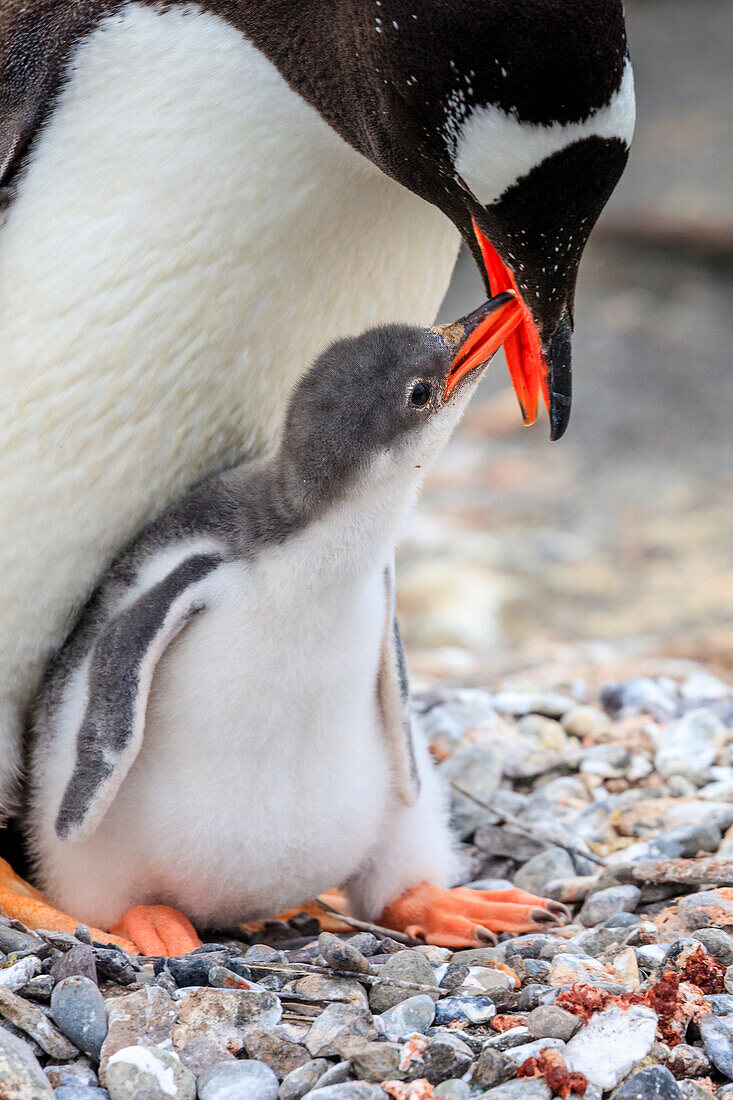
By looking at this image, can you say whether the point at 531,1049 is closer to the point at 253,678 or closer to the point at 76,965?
the point at 76,965

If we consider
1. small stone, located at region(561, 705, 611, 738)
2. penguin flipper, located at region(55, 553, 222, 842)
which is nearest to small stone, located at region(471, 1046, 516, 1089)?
penguin flipper, located at region(55, 553, 222, 842)

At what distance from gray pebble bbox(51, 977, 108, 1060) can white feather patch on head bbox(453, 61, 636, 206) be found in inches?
48.9

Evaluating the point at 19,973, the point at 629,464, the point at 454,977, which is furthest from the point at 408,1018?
the point at 629,464

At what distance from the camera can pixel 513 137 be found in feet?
6.40

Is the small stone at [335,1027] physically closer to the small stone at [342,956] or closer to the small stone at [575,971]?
the small stone at [342,956]

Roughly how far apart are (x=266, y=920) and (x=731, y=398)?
19.2 feet

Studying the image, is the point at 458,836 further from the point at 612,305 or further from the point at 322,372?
the point at 612,305

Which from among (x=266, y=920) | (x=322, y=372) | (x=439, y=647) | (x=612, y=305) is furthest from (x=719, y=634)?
(x=612, y=305)

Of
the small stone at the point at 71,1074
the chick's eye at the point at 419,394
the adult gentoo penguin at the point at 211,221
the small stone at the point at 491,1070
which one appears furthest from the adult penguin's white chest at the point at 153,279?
the small stone at the point at 491,1070

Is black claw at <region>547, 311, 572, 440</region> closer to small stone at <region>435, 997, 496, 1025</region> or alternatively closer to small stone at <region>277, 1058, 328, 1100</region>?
small stone at <region>435, 997, 496, 1025</region>

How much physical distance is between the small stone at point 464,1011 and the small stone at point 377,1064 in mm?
183

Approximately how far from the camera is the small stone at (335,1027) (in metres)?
1.79

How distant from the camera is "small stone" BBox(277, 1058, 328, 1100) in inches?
67.3

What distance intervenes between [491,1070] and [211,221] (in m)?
1.36
